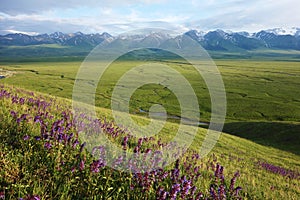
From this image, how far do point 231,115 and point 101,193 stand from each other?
73.1 metres

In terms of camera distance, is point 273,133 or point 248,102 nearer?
point 273,133

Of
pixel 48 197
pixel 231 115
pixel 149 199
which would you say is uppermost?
pixel 48 197

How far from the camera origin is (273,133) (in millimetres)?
45719

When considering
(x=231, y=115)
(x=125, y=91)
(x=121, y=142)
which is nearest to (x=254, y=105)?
(x=231, y=115)

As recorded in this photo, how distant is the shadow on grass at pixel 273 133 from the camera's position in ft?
131

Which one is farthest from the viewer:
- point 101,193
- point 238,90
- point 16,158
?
point 238,90

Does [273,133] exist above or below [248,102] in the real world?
above

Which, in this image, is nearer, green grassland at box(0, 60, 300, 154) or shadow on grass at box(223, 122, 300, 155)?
Answer: shadow on grass at box(223, 122, 300, 155)

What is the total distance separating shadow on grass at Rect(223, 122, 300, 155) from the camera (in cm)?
3979

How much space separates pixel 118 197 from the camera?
504 cm

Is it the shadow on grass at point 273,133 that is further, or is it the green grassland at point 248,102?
the green grassland at point 248,102

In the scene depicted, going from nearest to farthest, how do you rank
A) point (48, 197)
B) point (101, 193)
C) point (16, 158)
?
point (48, 197)
point (101, 193)
point (16, 158)

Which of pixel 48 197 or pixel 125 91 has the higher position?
pixel 48 197

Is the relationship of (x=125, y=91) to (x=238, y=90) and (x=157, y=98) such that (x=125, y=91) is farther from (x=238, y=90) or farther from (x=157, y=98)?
(x=238, y=90)
